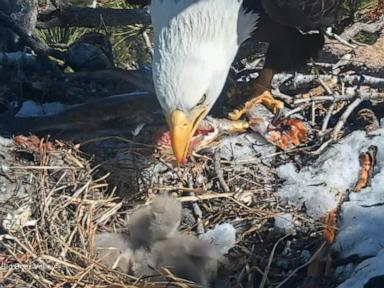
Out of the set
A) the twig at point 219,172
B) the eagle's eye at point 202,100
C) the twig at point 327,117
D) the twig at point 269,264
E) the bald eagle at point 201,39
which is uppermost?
the bald eagle at point 201,39

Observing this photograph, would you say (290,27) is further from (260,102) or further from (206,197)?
(206,197)

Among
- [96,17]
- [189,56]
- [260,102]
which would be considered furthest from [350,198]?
[96,17]

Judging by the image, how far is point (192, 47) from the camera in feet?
11.1

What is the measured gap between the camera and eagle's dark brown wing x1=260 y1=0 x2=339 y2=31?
372cm

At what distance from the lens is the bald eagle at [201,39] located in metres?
3.32

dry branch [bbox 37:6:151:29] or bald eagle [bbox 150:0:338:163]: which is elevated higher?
bald eagle [bbox 150:0:338:163]

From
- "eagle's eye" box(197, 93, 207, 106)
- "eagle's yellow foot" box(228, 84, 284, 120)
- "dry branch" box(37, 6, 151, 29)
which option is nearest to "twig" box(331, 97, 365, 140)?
"eagle's yellow foot" box(228, 84, 284, 120)

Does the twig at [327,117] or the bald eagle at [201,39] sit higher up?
the bald eagle at [201,39]

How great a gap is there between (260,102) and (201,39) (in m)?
0.77

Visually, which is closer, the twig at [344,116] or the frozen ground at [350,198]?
the frozen ground at [350,198]

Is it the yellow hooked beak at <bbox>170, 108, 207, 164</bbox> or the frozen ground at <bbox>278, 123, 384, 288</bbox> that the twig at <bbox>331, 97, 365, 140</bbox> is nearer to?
the frozen ground at <bbox>278, 123, 384, 288</bbox>

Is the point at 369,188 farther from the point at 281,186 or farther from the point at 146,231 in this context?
the point at 146,231

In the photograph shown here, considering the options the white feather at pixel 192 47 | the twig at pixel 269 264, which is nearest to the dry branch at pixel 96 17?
the white feather at pixel 192 47

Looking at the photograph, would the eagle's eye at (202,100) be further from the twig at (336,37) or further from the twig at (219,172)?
the twig at (336,37)
